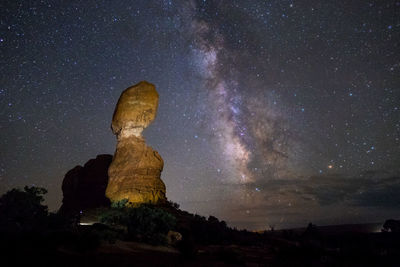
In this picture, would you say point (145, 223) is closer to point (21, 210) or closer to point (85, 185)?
point (21, 210)

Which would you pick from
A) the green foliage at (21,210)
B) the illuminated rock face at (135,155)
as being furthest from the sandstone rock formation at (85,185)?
the green foliage at (21,210)

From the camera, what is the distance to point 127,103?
34.7 meters

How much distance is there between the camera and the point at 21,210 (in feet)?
49.1

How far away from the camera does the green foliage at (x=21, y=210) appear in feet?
46.7

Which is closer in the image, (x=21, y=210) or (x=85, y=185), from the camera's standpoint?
(x=21, y=210)

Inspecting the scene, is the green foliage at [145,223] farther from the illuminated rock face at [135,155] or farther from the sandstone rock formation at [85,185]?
the sandstone rock formation at [85,185]

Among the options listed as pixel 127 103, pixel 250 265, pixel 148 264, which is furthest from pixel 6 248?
pixel 127 103

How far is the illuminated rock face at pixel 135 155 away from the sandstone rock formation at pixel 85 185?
10.5 m

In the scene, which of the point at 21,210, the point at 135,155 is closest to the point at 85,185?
Answer: the point at 135,155

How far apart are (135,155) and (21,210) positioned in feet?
57.4

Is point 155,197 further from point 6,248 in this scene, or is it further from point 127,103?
point 6,248

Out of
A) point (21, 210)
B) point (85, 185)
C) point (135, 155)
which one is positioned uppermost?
point (135, 155)

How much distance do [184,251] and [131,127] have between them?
2355cm

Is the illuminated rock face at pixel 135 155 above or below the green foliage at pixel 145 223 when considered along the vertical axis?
above
